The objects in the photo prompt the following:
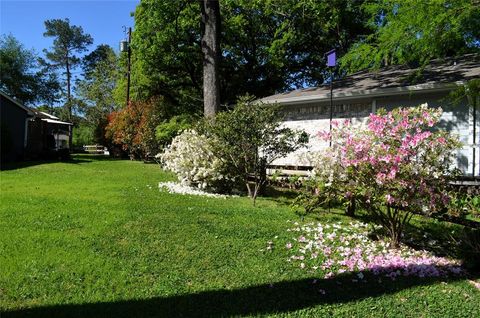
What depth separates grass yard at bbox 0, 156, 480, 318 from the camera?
3.81 meters

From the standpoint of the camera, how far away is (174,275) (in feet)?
14.7

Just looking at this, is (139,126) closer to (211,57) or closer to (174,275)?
(211,57)

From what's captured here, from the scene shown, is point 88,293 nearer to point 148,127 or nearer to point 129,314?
point 129,314

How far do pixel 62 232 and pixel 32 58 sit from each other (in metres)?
40.8

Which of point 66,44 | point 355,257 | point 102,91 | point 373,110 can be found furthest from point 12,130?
point 66,44

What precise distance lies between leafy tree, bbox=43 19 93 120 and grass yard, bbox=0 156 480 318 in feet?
169

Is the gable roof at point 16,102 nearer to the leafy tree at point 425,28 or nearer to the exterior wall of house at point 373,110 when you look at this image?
the exterior wall of house at point 373,110

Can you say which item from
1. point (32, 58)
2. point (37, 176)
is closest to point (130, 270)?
point (37, 176)

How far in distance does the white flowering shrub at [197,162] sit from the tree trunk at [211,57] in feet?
7.62

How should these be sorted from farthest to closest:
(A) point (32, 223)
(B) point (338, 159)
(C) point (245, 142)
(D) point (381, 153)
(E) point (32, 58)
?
(E) point (32, 58)
(C) point (245, 142)
(A) point (32, 223)
(B) point (338, 159)
(D) point (381, 153)

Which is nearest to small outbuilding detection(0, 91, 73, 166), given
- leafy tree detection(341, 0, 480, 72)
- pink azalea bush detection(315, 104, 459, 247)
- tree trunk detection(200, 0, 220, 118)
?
tree trunk detection(200, 0, 220, 118)

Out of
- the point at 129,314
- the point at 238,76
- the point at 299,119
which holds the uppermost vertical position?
the point at 238,76

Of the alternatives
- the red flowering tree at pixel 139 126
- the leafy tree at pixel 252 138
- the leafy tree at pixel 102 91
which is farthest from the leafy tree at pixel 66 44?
the leafy tree at pixel 252 138

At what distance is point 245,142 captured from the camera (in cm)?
898
